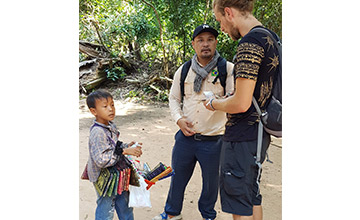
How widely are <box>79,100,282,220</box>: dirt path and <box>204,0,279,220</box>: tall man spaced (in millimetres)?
1196

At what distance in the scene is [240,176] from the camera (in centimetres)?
166

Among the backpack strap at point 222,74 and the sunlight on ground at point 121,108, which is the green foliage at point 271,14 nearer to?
the backpack strap at point 222,74

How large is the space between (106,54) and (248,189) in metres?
8.52

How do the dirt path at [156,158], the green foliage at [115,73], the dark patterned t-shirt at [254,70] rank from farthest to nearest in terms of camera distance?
the green foliage at [115,73] → the dirt path at [156,158] → the dark patterned t-shirt at [254,70]

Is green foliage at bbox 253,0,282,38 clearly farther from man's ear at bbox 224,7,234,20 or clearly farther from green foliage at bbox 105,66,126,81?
green foliage at bbox 105,66,126,81

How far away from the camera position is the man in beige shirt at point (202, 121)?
2.36 meters

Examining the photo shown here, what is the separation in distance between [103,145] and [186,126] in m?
0.71

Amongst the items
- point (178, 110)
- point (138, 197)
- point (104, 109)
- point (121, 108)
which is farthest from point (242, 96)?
point (121, 108)

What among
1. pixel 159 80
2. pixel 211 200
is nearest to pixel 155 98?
pixel 159 80

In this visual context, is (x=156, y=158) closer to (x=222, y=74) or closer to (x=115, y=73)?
(x=222, y=74)

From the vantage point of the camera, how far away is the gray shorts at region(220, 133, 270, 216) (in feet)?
5.45

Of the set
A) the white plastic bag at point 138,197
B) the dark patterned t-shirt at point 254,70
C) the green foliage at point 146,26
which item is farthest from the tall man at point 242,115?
the green foliage at point 146,26

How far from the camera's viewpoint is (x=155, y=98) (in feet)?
26.9
